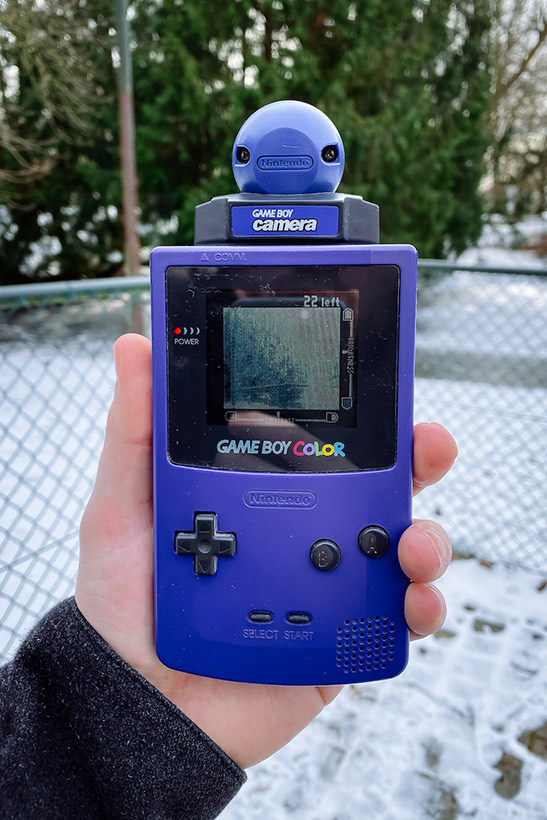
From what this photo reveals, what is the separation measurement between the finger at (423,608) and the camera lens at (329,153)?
84 centimetres

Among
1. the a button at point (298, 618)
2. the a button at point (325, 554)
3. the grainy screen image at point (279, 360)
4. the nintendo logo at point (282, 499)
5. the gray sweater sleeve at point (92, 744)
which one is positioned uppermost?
the grainy screen image at point (279, 360)

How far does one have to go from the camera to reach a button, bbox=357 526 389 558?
1.32m

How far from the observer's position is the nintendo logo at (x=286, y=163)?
1.34m

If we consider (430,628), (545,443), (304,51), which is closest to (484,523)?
(545,443)

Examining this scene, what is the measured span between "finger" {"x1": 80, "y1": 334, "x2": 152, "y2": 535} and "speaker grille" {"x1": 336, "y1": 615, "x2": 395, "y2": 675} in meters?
0.49

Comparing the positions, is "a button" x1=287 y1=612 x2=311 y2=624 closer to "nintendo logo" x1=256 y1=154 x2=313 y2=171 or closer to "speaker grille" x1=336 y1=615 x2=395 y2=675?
"speaker grille" x1=336 y1=615 x2=395 y2=675

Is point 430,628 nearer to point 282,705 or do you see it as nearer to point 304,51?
point 282,705

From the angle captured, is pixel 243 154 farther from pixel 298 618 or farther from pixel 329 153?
pixel 298 618

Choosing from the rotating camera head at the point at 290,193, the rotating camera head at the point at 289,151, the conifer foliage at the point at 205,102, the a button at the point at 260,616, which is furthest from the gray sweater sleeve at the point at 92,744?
the conifer foliage at the point at 205,102

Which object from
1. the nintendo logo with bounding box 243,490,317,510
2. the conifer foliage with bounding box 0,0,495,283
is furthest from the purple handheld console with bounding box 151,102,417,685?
the conifer foliage with bounding box 0,0,495,283

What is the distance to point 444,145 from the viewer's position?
30.8 ft

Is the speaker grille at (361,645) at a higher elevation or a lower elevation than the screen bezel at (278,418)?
lower

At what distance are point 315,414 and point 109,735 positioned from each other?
69cm

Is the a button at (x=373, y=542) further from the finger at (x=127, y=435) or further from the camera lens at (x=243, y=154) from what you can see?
the camera lens at (x=243, y=154)
